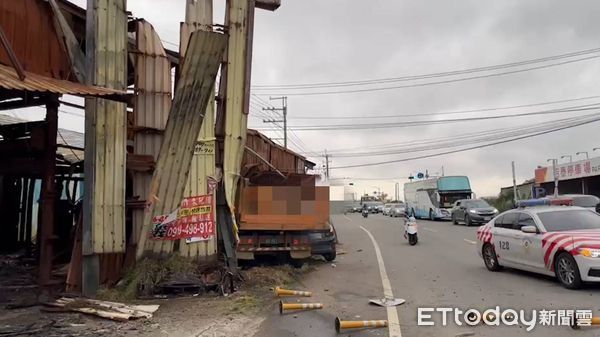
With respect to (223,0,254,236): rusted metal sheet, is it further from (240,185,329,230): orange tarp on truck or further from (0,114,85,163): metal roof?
(0,114,85,163): metal roof

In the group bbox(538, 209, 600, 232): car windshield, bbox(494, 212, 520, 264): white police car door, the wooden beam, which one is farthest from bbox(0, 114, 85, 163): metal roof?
bbox(538, 209, 600, 232): car windshield

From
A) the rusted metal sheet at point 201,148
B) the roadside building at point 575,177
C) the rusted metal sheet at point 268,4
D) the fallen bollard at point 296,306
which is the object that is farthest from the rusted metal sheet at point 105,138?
the roadside building at point 575,177

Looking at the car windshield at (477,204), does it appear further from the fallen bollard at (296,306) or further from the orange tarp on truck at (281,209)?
the fallen bollard at (296,306)

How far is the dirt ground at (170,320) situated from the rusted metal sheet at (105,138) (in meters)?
1.55

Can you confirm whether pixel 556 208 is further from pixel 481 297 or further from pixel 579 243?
pixel 481 297

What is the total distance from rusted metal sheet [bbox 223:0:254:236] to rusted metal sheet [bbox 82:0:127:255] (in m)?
2.17

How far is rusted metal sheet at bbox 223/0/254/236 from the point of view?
11.2 metres

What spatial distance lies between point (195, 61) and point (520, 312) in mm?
6789

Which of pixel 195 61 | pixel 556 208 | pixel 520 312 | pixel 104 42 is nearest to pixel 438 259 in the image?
pixel 556 208

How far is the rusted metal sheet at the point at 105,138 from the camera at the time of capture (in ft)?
31.3

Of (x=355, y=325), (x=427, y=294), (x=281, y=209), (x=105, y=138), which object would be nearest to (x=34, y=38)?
(x=105, y=138)

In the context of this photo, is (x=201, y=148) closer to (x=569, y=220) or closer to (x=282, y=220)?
(x=282, y=220)

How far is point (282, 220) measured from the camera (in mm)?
12953

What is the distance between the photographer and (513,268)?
11.9 m
